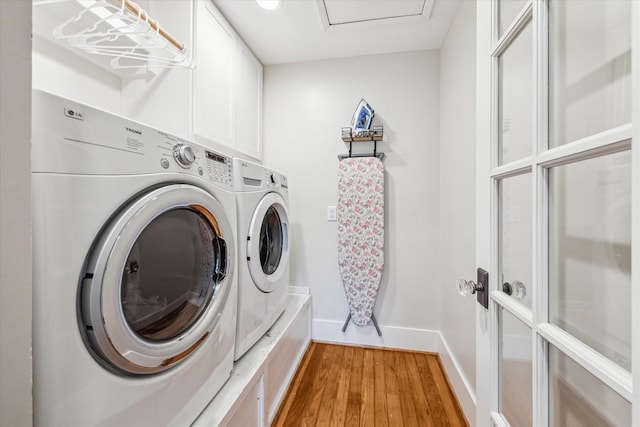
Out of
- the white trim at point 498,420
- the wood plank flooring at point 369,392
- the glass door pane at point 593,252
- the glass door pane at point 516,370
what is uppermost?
the glass door pane at point 593,252

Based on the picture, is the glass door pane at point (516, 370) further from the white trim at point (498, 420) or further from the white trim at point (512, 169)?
the white trim at point (512, 169)

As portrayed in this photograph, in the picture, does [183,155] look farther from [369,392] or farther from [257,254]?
[369,392]

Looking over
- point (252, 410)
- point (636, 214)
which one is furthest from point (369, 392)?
point (636, 214)

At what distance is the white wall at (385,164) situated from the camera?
6.53ft

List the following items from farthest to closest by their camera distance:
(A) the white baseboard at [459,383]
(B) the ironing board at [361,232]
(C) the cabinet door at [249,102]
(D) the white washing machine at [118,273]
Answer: (B) the ironing board at [361,232] → (C) the cabinet door at [249,102] → (A) the white baseboard at [459,383] → (D) the white washing machine at [118,273]

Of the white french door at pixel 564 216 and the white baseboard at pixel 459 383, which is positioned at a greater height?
the white french door at pixel 564 216

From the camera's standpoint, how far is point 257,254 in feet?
3.98

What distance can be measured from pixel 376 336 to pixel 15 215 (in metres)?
2.15

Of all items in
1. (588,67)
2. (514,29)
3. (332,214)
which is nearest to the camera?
(588,67)

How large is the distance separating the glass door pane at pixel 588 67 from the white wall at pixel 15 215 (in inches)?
34.5

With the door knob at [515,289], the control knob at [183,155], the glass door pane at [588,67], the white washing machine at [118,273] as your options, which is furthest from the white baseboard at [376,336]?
the glass door pane at [588,67]

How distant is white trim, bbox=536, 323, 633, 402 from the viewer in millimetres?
348

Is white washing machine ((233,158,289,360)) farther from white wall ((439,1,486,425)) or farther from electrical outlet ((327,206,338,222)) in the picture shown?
white wall ((439,1,486,425))

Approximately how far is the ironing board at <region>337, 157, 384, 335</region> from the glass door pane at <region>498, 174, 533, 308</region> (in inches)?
50.2
